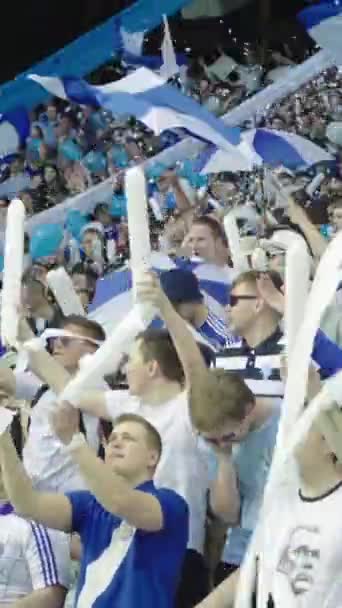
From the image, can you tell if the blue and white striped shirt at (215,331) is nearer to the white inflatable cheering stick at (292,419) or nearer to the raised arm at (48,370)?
→ the raised arm at (48,370)

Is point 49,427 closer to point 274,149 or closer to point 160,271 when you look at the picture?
point 160,271

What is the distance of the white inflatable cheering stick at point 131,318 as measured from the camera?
10.7 feet

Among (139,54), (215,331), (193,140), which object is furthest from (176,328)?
(193,140)

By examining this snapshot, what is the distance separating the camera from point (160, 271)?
13.0 feet

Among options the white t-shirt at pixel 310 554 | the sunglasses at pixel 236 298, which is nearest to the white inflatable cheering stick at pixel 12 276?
the sunglasses at pixel 236 298

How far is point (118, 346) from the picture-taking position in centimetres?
333

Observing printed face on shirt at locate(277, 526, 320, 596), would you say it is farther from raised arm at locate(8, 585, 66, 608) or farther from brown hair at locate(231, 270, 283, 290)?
raised arm at locate(8, 585, 66, 608)

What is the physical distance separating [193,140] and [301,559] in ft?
15.7

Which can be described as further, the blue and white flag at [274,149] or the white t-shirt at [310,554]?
the blue and white flag at [274,149]

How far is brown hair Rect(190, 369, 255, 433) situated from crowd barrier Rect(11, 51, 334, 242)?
13.3 feet

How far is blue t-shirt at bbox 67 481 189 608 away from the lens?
3.09 meters

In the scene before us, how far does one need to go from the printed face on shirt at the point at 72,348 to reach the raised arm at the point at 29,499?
635 mm

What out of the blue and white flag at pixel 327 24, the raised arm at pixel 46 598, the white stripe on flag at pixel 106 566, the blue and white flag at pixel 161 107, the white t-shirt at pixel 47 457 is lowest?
the raised arm at pixel 46 598

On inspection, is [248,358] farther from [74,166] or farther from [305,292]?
[74,166]
